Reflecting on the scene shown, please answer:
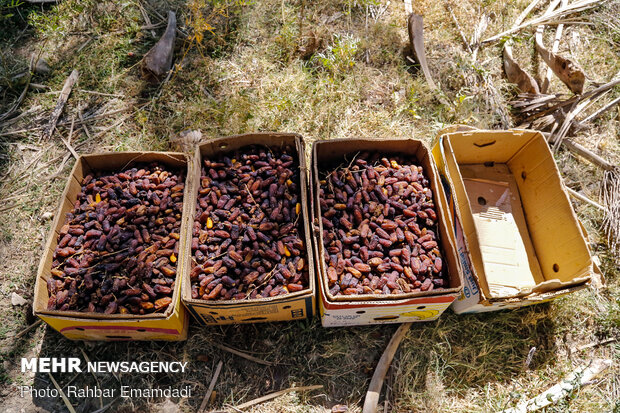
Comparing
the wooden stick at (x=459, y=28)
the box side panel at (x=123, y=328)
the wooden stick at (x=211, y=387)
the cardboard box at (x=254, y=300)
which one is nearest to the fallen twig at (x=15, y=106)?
the cardboard box at (x=254, y=300)

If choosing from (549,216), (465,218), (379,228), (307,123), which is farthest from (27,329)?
(549,216)

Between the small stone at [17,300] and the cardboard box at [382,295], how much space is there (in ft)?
7.35

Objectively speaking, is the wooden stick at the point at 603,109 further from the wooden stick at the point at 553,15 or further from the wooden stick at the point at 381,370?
the wooden stick at the point at 381,370

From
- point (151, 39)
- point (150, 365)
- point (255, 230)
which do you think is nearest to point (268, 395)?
point (150, 365)

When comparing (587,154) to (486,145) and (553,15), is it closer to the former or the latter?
(486,145)

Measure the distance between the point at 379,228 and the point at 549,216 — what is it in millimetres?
1435

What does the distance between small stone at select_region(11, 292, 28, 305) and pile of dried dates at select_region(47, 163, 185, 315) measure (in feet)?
2.21

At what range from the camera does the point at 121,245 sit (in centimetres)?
269

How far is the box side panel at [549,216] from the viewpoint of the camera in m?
2.84

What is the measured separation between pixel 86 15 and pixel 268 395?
4.48 meters

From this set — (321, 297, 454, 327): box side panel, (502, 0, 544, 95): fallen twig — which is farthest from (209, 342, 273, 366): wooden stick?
(502, 0, 544, 95): fallen twig

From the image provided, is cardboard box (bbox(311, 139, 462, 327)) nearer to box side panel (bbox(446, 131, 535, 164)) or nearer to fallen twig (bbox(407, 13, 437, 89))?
box side panel (bbox(446, 131, 535, 164))

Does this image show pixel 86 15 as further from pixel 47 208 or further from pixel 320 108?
pixel 320 108

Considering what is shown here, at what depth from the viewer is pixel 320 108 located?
3928 millimetres
